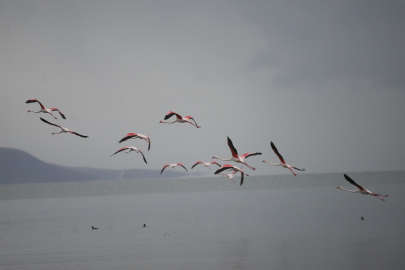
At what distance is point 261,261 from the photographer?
52.0ft

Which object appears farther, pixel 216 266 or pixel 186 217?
pixel 186 217

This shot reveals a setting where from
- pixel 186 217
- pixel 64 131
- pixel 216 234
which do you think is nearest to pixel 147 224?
pixel 186 217

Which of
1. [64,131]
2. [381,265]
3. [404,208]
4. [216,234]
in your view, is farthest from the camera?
[404,208]

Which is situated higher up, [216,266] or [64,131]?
[64,131]

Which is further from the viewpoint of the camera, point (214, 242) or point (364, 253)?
point (214, 242)

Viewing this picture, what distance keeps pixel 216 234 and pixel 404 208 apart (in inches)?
681

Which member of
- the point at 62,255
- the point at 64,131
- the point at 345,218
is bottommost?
the point at 62,255

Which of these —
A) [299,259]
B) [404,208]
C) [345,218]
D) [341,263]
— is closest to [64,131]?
[299,259]

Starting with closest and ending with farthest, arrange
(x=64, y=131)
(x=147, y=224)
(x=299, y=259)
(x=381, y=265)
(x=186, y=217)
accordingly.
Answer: (x=381, y=265)
(x=299, y=259)
(x=64, y=131)
(x=147, y=224)
(x=186, y=217)

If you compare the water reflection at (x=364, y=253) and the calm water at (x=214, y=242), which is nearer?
the water reflection at (x=364, y=253)

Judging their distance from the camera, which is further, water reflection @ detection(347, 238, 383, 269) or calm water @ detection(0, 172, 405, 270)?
calm water @ detection(0, 172, 405, 270)

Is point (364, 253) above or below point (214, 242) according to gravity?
above

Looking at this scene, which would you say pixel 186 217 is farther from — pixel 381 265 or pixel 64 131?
pixel 381 265

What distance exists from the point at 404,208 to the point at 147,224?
61.8 ft
